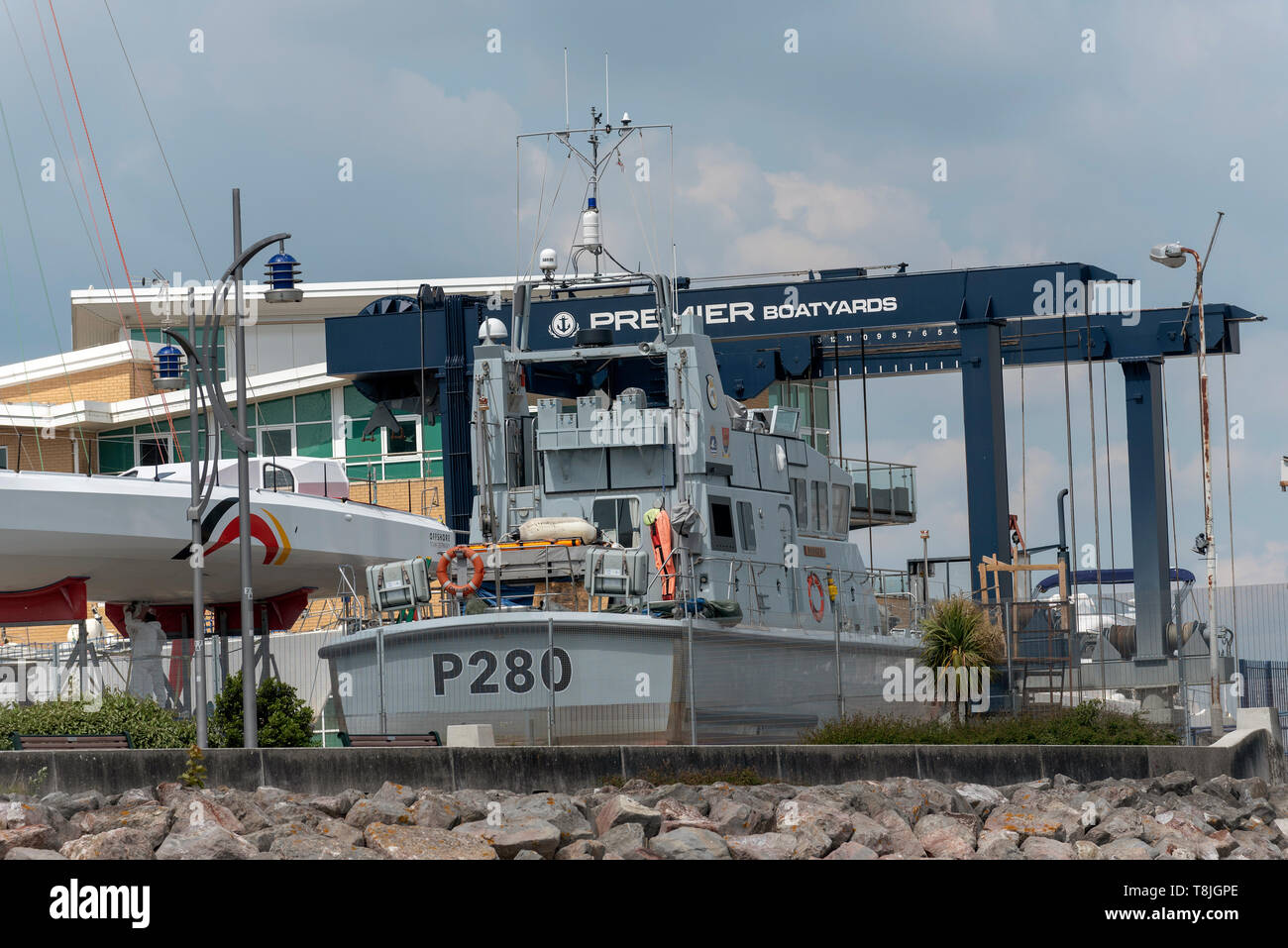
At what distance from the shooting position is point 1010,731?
727 inches

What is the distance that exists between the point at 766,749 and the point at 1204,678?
8.40m

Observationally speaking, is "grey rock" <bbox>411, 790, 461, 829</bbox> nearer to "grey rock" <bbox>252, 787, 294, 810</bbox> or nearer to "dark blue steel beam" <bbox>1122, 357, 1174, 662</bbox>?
"grey rock" <bbox>252, 787, 294, 810</bbox>

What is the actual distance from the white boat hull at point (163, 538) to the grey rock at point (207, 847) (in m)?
10.9

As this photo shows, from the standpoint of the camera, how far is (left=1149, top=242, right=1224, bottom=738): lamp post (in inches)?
842

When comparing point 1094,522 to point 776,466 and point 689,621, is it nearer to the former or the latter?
point 776,466

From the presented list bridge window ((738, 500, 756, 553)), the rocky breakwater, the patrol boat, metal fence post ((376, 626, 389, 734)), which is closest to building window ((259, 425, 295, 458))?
the patrol boat

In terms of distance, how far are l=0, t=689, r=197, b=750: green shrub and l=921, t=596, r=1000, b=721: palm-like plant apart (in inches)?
372

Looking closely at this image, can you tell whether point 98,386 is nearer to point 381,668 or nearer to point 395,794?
point 381,668

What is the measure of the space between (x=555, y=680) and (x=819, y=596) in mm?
6048

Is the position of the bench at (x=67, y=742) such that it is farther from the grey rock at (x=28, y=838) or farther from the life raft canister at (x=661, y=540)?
the life raft canister at (x=661, y=540)

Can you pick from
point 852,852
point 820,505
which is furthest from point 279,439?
point 852,852

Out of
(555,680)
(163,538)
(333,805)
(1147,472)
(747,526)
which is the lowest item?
(333,805)

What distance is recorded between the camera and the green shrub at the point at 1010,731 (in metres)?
18.0
